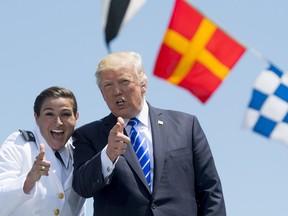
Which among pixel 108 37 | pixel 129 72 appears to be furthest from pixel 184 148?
pixel 108 37

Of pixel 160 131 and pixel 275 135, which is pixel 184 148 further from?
pixel 275 135

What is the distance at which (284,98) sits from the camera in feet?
29.1

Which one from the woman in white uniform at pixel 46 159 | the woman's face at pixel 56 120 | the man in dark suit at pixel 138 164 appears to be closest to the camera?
the man in dark suit at pixel 138 164

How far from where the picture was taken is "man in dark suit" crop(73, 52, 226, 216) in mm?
9180

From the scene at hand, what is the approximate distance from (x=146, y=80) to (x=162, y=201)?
1.12 metres

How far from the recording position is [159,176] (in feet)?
30.5

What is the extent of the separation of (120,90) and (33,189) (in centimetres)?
120

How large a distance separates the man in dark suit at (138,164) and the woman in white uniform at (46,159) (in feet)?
1.10

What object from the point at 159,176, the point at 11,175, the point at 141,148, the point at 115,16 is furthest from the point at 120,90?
the point at 11,175

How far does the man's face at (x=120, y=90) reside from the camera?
920 cm

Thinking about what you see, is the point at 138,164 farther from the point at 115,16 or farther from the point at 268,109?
the point at 115,16

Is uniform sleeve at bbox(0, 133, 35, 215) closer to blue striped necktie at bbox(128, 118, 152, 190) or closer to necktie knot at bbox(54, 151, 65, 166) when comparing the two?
necktie knot at bbox(54, 151, 65, 166)

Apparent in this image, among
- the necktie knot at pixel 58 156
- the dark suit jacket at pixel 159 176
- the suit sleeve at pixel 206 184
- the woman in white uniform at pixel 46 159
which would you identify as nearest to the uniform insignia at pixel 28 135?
the woman in white uniform at pixel 46 159

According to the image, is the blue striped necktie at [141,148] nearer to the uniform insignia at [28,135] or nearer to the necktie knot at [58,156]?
the necktie knot at [58,156]
